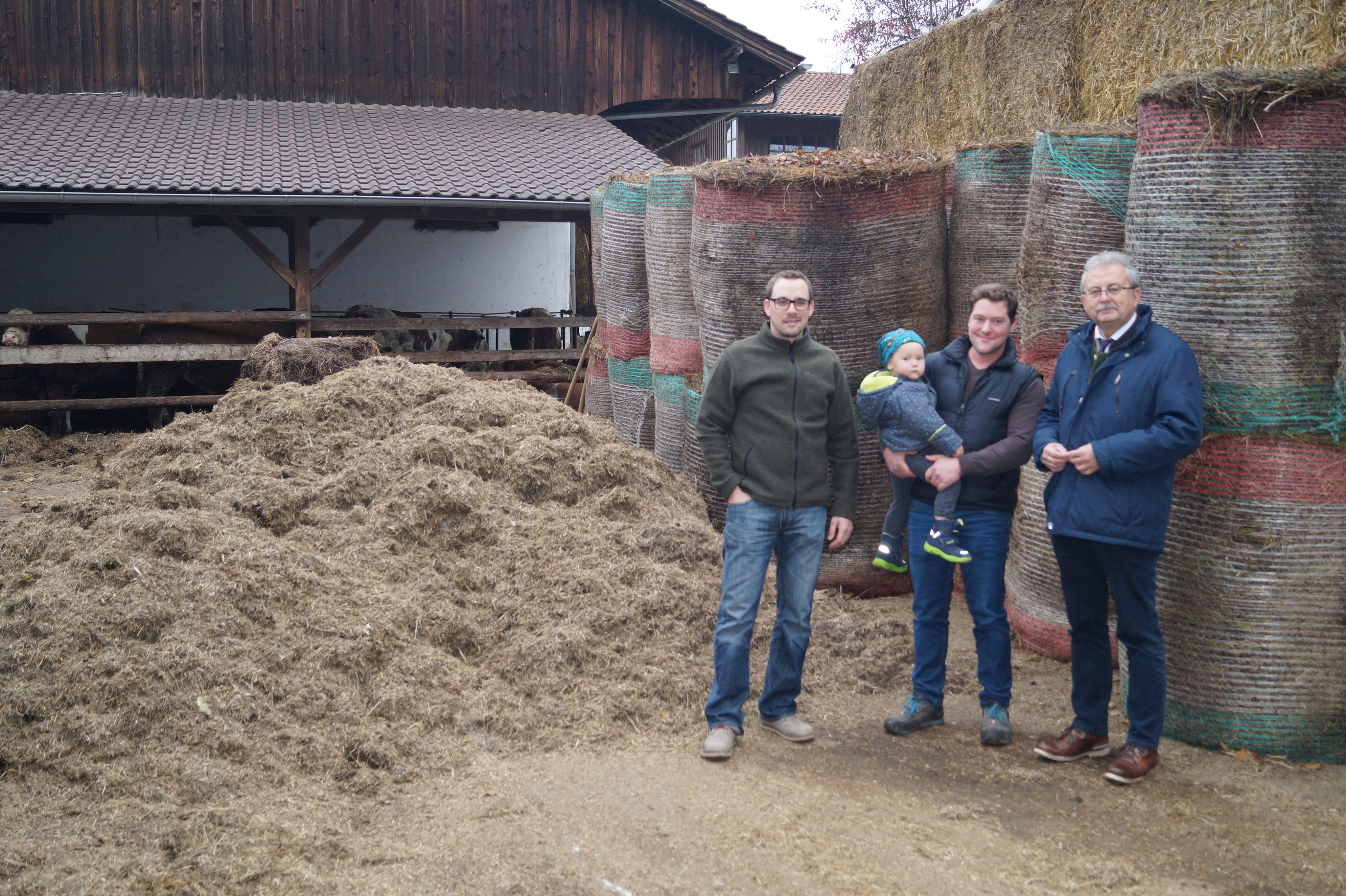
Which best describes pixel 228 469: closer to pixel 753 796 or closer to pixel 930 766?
pixel 753 796

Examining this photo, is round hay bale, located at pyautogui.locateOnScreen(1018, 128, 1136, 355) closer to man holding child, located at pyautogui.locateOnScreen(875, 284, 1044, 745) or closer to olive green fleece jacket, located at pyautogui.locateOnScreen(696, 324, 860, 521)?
man holding child, located at pyautogui.locateOnScreen(875, 284, 1044, 745)

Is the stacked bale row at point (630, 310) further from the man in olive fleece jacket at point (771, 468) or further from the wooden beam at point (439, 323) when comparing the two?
the wooden beam at point (439, 323)

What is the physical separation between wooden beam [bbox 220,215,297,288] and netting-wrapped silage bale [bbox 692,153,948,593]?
7.00 meters

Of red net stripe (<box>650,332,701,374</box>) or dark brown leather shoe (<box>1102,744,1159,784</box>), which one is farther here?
red net stripe (<box>650,332,701,374</box>)

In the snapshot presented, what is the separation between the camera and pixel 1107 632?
342 centimetres

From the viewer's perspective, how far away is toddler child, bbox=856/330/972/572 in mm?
3518

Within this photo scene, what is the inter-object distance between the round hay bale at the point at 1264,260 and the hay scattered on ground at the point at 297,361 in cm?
583

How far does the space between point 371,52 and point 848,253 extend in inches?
457

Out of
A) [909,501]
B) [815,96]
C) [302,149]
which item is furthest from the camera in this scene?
[815,96]

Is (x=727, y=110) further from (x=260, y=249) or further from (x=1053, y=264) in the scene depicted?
(x=1053, y=264)

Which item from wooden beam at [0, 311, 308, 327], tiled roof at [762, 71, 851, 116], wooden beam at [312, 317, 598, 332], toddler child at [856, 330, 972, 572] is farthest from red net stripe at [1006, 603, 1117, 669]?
tiled roof at [762, 71, 851, 116]

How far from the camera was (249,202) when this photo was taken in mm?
10688

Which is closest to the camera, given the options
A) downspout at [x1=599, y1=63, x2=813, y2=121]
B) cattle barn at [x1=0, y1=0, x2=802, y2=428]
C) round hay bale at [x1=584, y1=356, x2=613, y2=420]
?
round hay bale at [x1=584, y1=356, x2=613, y2=420]

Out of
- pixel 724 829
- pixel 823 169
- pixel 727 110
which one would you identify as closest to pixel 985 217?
pixel 823 169
